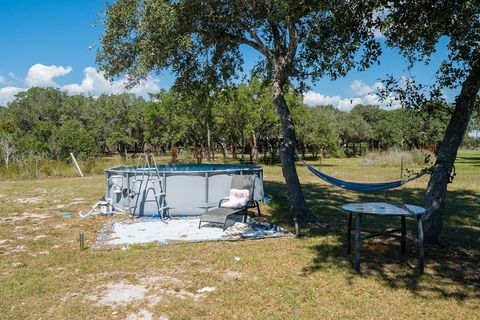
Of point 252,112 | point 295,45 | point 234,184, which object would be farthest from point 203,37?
point 252,112

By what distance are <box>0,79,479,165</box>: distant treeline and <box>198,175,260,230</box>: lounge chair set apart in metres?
2.73

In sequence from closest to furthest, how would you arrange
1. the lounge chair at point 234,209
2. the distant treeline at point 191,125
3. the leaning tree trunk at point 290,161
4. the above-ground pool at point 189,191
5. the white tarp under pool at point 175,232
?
the white tarp under pool at point 175,232, the lounge chair at point 234,209, the leaning tree trunk at point 290,161, the above-ground pool at point 189,191, the distant treeline at point 191,125

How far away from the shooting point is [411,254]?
5.68 m

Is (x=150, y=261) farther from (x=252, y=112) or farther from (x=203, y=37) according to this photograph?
(x=252, y=112)

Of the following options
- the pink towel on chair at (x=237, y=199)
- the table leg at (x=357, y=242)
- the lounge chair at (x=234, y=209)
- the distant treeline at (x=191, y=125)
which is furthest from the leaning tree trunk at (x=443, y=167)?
the pink towel on chair at (x=237, y=199)

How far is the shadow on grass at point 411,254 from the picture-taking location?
15.0 feet

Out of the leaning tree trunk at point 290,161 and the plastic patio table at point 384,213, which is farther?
the leaning tree trunk at point 290,161

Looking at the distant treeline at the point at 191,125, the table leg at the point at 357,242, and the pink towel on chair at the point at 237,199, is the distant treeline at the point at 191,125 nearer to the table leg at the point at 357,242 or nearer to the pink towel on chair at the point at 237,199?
the table leg at the point at 357,242

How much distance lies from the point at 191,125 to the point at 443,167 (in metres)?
23.6

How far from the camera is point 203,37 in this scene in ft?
29.0

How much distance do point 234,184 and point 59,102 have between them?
47.0 meters

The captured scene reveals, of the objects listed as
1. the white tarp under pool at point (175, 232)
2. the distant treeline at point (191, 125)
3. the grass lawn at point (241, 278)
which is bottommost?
the grass lawn at point (241, 278)

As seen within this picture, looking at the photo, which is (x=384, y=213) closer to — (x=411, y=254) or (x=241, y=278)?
(x=411, y=254)

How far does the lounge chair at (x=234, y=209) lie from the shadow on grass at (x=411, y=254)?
71cm
